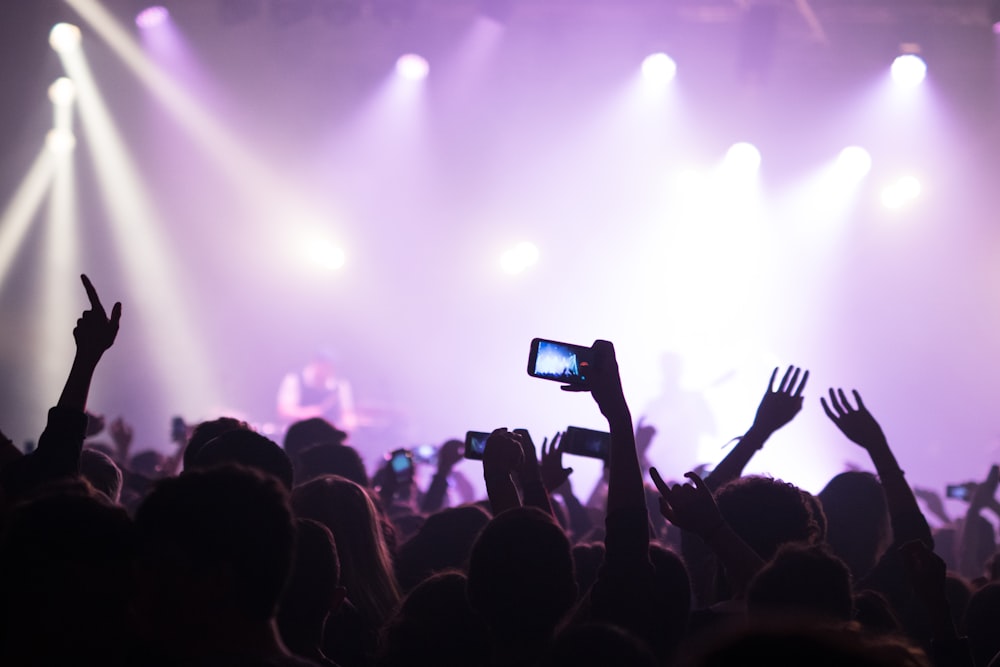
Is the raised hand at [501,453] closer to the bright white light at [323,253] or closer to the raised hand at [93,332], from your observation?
the raised hand at [93,332]

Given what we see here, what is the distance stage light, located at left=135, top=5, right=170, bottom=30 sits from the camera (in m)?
12.5

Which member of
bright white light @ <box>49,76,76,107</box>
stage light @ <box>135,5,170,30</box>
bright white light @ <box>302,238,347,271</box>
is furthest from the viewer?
bright white light @ <box>302,238,347,271</box>

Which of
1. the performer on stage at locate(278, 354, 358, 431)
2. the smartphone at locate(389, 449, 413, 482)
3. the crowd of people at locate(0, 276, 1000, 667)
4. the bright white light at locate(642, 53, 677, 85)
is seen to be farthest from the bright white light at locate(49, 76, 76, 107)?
the crowd of people at locate(0, 276, 1000, 667)

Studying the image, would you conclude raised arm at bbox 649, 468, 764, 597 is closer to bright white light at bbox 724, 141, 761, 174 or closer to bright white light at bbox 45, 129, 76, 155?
bright white light at bbox 724, 141, 761, 174

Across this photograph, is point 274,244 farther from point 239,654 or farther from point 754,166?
point 239,654

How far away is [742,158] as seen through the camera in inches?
584

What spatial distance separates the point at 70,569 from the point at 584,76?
13348 mm

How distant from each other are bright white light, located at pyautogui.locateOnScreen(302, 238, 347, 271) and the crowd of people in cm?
1236

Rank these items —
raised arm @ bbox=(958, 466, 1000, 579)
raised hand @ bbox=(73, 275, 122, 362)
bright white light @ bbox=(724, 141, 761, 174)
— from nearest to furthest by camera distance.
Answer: raised hand @ bbox=(73, 275, 122, 362)
raised arm @ bbox=(958, 466, 1000, 579)
bright white light @ bbox=(724, 141, 761, 174)

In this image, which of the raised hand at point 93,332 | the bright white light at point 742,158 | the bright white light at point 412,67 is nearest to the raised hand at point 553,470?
the raised hand at point 93,332

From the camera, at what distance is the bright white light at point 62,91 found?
41.4 ft

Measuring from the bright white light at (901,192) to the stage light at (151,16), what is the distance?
38.4ft

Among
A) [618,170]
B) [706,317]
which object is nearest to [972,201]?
[706,317]

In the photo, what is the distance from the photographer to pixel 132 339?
14.7m
